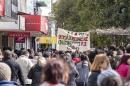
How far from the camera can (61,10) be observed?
7081 cm

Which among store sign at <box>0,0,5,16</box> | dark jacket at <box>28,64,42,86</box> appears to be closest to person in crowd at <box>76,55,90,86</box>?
dark jacket at <box>28,64,42,86</box>

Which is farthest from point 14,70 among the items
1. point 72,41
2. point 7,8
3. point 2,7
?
point 7,8

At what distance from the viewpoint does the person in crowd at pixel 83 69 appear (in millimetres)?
16359

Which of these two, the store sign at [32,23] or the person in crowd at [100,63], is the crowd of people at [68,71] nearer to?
the person in crowd at [100,63]

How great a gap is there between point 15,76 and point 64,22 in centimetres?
5449

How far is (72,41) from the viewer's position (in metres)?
27.1

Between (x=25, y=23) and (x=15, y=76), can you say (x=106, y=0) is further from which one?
(x=15, y=76)

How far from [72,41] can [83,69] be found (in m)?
10.6

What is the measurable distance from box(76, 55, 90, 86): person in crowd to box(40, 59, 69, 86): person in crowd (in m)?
10.3

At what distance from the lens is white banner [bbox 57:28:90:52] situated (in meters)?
26.7

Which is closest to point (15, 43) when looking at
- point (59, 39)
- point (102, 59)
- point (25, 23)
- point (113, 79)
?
point (25, 23)

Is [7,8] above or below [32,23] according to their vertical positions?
above

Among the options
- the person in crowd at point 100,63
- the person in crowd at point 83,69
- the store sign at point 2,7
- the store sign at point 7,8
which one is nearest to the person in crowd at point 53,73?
the person in crowd at point 100,63

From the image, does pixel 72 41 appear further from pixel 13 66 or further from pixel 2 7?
pixel 13 66
